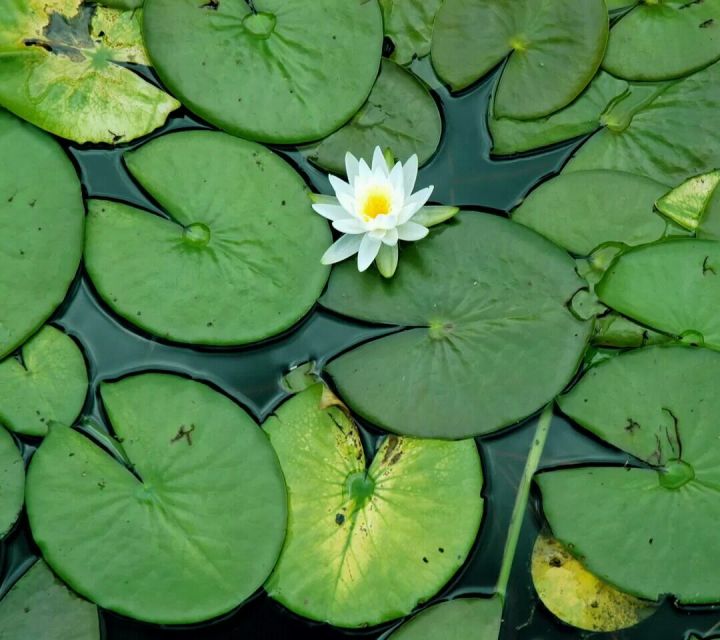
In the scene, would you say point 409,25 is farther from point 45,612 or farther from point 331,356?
point 45,612

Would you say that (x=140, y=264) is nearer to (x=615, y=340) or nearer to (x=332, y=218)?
(x=332, y=218)

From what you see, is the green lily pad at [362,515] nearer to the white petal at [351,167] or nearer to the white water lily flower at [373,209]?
the white water lily flower at [373,209]

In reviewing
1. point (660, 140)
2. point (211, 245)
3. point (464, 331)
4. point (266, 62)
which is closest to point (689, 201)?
point (660, 140)

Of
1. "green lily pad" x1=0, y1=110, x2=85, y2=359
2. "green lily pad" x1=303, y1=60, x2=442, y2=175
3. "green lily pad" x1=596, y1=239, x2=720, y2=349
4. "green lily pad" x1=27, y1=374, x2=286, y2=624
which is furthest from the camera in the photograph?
"green lily pad" x1=303, y1=60, x2=442, y2=175

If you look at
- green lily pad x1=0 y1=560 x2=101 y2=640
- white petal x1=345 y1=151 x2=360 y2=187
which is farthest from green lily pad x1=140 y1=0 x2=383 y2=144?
green lily pad x1=0 y1=560 x2=101 y2=640

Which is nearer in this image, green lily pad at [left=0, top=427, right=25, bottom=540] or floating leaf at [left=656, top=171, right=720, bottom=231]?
green lily pad at [left=0, top=427, right=25, bottom=540]

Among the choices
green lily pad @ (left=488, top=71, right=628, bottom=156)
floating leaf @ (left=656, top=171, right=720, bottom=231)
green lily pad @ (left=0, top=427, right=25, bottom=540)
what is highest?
green lily pad @ (left=488, top=71, right=628, bottom=156)

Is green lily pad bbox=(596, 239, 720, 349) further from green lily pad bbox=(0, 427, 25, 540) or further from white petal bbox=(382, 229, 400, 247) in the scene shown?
green lily pad bbox=(0, 427, 25, 540)
